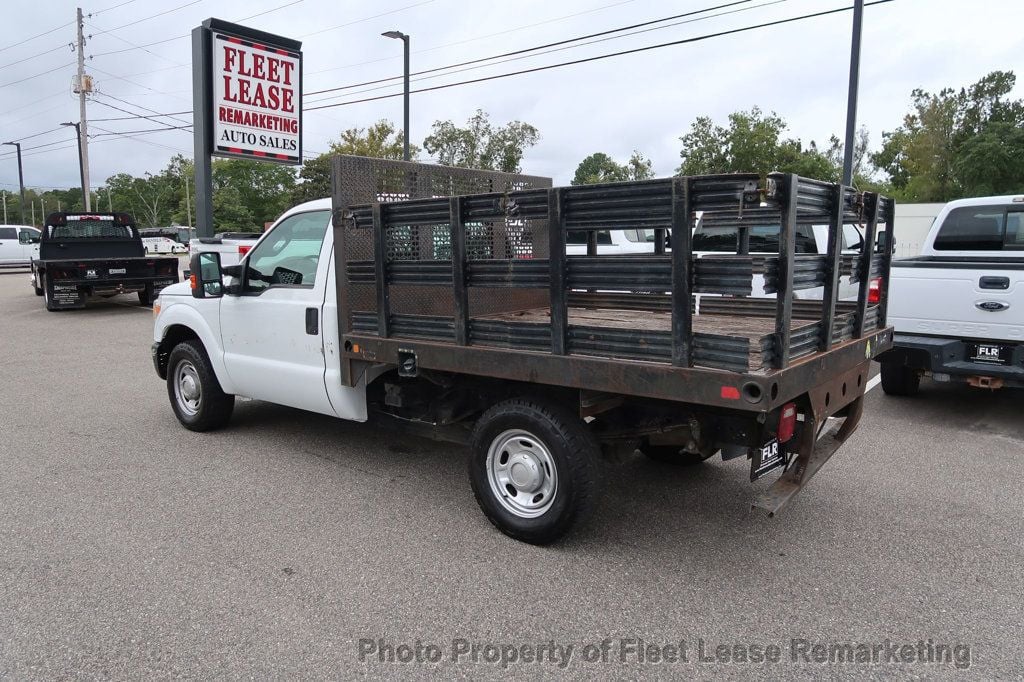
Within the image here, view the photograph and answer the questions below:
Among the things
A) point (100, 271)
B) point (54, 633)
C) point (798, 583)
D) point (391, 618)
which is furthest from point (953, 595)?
point (100, 271)

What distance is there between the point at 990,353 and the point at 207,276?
6.38m

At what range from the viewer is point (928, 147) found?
41438 millimetres

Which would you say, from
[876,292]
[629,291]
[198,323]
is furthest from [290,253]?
[876,292]

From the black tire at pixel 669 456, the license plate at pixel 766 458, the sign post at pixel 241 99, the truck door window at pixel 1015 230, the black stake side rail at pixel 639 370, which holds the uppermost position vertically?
the sign post at pixel 241 99

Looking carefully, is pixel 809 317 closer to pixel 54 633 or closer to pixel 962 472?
pixel 962 472

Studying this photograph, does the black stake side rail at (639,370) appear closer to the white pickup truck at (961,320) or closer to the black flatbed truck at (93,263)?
the white pickup truck at (961,320)

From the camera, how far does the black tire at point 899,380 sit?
7.50m

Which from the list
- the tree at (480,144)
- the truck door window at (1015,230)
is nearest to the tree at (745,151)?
the tree at (480,144)

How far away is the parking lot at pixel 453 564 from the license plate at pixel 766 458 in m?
0.51

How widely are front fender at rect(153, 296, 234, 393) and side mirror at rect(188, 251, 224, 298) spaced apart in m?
0.35

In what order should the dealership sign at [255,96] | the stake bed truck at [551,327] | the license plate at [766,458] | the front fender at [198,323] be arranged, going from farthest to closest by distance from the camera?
the dealership sign at [255,96]
the front fender at [198,323]
the license plate at [766,458]
the stake bed truck at [551,327]

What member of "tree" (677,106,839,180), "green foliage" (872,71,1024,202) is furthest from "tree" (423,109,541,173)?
"green foliage" (872,71,1024,202)

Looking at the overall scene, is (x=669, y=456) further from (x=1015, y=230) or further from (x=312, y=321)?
(x=1015, y=230)

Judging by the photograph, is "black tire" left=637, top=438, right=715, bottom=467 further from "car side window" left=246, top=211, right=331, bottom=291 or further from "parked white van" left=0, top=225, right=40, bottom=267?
"parked white van" left=0, top=225, right=40, bottom=267
